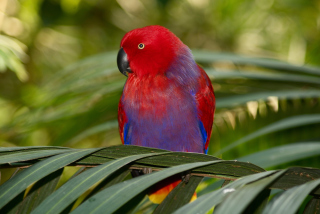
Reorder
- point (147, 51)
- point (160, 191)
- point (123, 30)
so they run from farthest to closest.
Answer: point (123, 30) → point (147, 51) → point (160, 191)

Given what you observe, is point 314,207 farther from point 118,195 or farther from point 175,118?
point 175,118

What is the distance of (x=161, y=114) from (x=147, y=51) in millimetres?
237

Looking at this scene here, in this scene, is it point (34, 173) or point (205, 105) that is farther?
point (205, 105)

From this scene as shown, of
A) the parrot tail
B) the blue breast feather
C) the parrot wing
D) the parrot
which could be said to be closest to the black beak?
the parrot

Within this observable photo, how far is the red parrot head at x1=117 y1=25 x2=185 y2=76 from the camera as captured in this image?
1201 millimetres

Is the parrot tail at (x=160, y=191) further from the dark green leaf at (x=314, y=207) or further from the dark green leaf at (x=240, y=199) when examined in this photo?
the dark green leaf at (x=240, y=199)

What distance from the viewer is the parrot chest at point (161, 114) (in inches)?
43.8

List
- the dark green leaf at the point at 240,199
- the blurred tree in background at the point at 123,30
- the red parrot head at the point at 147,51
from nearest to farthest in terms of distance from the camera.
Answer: the dark green leaf at the point at 240,199, the red parrot head at the point at 147,51, the blurred tree in background at the point at 123,30

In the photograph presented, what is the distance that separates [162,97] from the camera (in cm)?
111

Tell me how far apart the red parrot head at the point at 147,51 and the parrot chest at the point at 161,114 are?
0.05m

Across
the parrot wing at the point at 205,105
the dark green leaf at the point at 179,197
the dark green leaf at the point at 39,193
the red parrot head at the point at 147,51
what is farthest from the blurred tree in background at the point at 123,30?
the dark green leaf at the point at 39,193

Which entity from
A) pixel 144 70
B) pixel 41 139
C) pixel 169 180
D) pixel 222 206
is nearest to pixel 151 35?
pixel 144 70

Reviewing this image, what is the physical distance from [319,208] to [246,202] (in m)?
0.26

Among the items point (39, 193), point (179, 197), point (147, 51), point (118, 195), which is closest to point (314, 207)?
point (179, 197)
